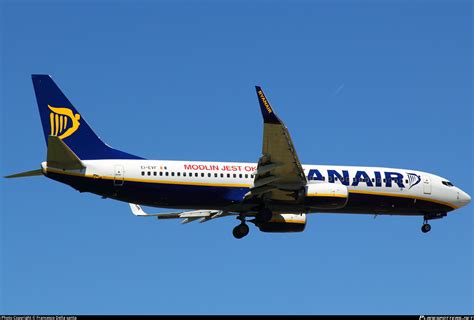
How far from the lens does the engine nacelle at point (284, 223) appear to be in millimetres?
59406

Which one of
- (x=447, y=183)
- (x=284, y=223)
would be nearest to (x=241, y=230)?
(x=284, y=223)

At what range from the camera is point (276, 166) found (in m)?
52.1

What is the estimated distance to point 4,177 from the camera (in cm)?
5184

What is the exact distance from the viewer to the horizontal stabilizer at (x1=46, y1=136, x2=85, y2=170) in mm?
51062

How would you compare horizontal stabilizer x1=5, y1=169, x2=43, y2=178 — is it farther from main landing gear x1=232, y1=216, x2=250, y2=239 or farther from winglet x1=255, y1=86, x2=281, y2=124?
winglet x1=255, y1=86, x2=281, y2=124

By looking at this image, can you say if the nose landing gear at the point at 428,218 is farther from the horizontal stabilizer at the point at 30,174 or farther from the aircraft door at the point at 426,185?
the horizontal stabilizer at the point at 30,174

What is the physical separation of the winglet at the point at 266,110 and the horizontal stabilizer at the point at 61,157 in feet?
35.2

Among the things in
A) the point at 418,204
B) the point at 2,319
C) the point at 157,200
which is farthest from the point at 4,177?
the point at 418,204

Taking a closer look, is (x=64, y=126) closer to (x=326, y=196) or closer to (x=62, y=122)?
(x=62, y=122)

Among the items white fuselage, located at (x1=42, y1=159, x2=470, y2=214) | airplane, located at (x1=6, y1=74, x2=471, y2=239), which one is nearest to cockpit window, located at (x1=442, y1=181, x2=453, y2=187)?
white fuselage, located at (x1=42, y1=159, x2=470, y2=214)

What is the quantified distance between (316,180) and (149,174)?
385 inches

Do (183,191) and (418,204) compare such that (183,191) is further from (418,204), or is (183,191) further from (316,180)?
(418,204)

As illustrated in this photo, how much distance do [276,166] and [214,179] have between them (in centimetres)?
467

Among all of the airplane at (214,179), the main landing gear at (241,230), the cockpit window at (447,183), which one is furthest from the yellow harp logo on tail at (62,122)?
the cockpit window at (447,183)
